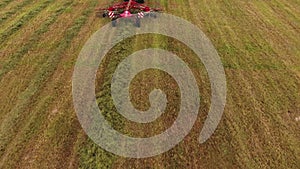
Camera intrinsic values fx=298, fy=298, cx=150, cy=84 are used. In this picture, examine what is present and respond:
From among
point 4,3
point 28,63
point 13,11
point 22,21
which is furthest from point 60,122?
point 4,3

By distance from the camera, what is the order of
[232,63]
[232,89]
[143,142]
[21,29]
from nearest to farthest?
[143,142] < [232,89] < [232,63] < [21,29]

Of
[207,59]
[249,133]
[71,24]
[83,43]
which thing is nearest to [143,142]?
[249,133]

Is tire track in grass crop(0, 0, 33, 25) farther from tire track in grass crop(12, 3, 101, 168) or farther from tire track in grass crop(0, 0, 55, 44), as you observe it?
tire track in grass crop(12, 3, 101, 168)

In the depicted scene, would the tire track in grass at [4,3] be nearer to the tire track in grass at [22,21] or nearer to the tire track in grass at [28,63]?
the tire track in grass at [22,21]

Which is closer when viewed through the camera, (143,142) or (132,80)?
(143,142)

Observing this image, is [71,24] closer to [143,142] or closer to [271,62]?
[143,142]

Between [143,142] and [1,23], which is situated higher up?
[1,23]
